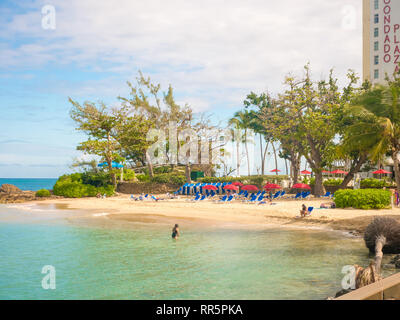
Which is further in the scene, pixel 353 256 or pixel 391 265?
pixel 353 256

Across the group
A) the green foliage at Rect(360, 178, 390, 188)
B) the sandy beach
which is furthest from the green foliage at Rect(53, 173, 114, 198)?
the green foliage at Rect(360, 178, 390, 188)

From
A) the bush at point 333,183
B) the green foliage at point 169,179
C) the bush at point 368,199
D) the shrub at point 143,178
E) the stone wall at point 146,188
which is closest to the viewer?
the bush at point 368,199

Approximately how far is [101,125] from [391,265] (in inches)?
1329

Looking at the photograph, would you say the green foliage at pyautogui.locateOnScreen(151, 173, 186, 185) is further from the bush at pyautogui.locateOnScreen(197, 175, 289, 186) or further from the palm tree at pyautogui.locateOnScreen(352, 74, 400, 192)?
the palm tree at pyautogui.locateOnScreen(352, 74, 400, 192)

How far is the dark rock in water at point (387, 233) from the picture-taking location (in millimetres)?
13484

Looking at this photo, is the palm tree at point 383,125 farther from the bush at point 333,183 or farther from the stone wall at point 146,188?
the stone wall at point 146,188

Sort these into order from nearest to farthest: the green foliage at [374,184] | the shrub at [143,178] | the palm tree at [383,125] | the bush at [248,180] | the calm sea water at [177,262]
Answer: the calm sea water at [177,262]
the palm tree at [383,125]
the green foliage at [374,184]
the bush at [248,180]
the shrub at [143,178]

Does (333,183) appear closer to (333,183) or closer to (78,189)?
(333,183)

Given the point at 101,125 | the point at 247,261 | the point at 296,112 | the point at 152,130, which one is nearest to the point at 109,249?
the point at 247,261

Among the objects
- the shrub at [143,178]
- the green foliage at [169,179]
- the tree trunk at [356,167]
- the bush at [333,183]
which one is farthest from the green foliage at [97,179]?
the tree trunk at [356,167]

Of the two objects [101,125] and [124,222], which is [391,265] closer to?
[124,222]

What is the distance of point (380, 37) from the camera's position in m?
62.2

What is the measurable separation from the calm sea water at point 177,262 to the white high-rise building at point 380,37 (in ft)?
173

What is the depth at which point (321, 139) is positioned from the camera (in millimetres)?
33656
